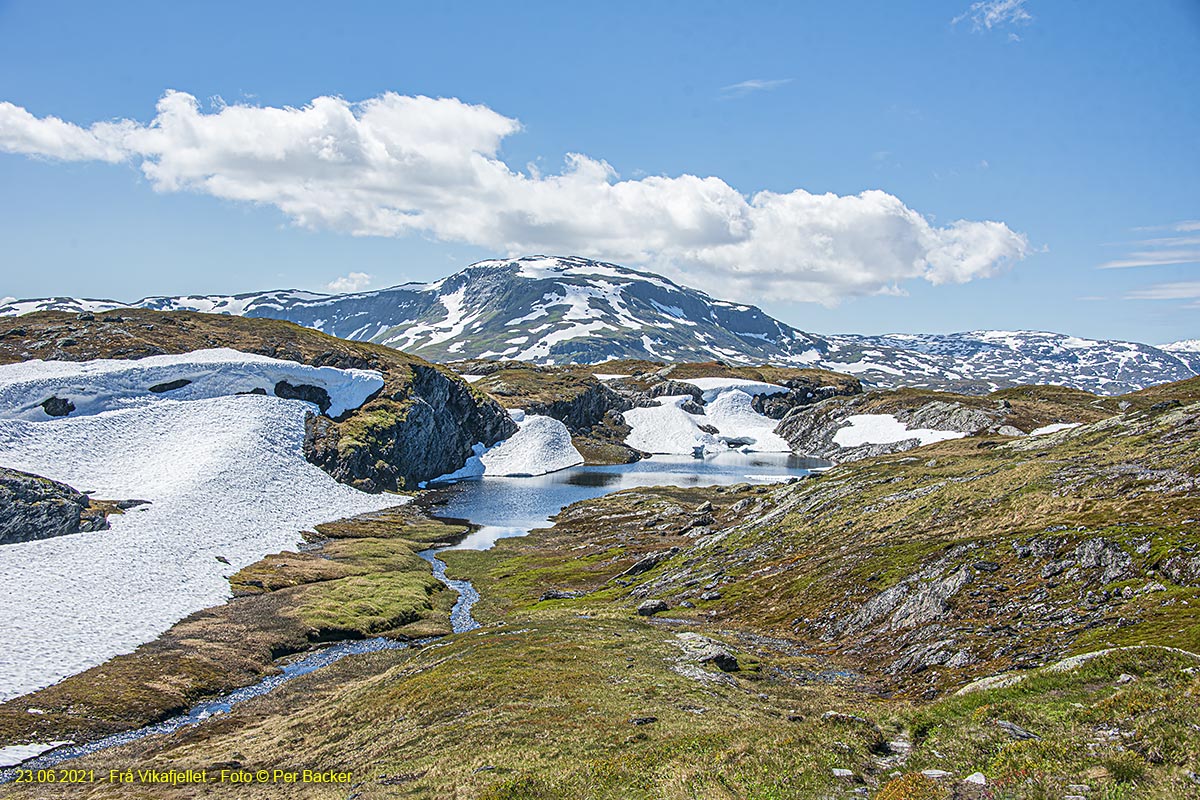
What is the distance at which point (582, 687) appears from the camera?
3559 cm

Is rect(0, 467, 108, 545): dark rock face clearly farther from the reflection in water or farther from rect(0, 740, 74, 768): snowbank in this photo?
the reflection in water

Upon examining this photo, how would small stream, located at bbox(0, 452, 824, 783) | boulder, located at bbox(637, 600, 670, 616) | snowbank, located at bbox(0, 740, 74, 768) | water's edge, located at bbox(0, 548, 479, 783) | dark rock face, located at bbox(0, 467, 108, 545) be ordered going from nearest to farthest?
snowbank, located at bbox(0, 740, 74, 768)
water's edge, located at bbox(0, 548, 479, 783)
small stream, located at bbox(0, 452, 824, 783)
boulder, located at bbox(637, 600, 670, 616)
dark rock face, located at bbox(0, 467, 108, 545)

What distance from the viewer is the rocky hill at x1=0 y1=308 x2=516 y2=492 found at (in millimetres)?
137750

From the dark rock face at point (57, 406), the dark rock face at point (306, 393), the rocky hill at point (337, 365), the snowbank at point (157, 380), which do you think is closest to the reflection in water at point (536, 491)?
the rocky hill at point (337, 365)

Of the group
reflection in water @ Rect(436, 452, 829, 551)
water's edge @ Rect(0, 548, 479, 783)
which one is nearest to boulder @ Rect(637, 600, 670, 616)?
water's edge @ Rect(0, 548, 479, 783)

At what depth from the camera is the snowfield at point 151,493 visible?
2164 inches

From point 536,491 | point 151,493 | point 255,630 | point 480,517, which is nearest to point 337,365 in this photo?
point 536,491

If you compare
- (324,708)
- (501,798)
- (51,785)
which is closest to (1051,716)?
(501,798)

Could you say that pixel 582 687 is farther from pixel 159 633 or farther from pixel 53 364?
pixel 53 364

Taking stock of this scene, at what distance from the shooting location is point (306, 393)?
150m

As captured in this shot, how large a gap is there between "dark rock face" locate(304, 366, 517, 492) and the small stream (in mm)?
11333

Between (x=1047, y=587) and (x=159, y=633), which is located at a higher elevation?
(x=1047, y=587)

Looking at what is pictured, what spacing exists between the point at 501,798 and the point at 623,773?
427cm

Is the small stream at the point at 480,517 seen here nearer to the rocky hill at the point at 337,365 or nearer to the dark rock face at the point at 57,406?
the rocky hill at the point at 337,365
